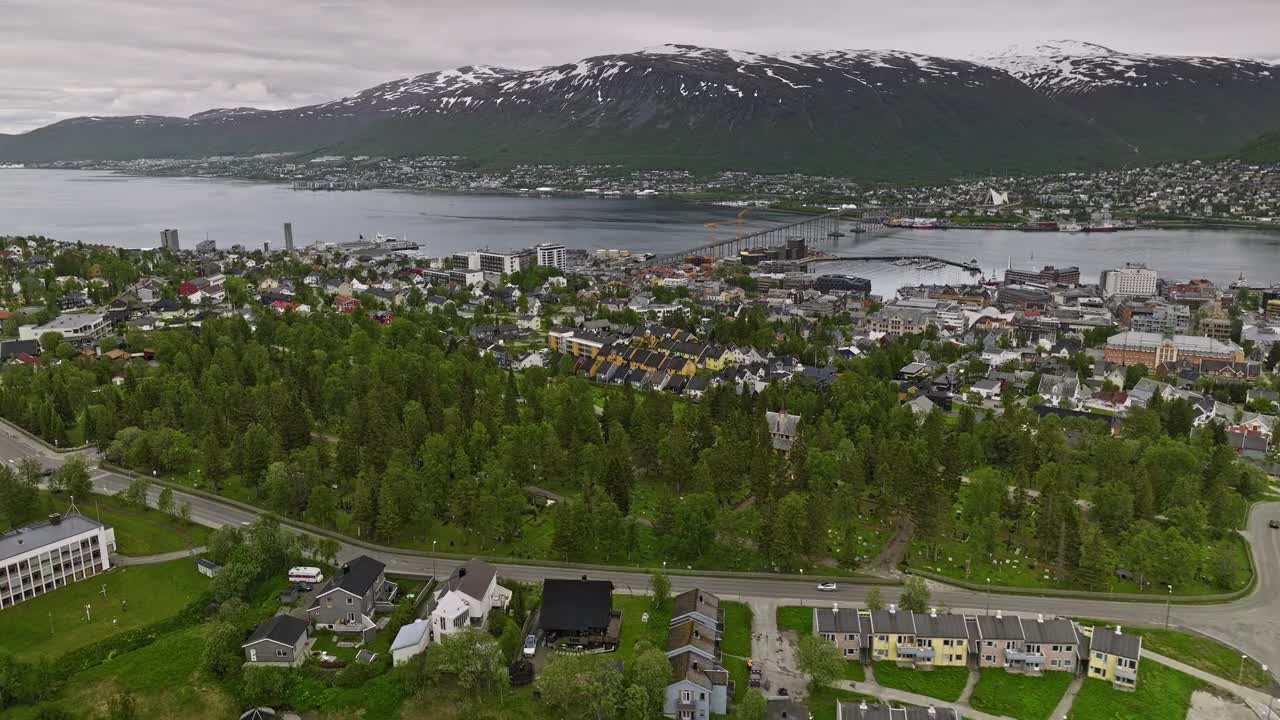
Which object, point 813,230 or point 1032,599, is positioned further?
point 813,230

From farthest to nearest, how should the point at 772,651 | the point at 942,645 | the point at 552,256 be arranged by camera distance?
the point at 552,256 → the point at 772,651 → the point at 942,645

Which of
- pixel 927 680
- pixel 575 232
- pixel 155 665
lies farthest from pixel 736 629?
pixel 575 232

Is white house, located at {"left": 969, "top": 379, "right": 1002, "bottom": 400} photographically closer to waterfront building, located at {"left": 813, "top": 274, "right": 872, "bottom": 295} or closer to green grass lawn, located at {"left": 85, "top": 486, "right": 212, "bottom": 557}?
waterfront building, located at {"left": 813, "top": 274, "right": 872, "bottom": 295}

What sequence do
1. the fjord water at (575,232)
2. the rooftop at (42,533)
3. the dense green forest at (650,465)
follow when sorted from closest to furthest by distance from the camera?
the rooftop at (42,533) → the dense green forest at (650,465) → the fjord water at (575,232)

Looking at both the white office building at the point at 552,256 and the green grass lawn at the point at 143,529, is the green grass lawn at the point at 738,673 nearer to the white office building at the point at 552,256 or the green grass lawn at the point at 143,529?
the green grass lawn at the point at 143,529

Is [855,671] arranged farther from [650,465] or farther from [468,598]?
[650,465]

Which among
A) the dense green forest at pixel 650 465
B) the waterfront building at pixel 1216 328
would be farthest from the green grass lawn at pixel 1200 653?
the waterfront building at pixel 1216 328

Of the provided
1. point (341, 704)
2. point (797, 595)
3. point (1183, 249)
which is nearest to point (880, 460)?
point (797, 595)
